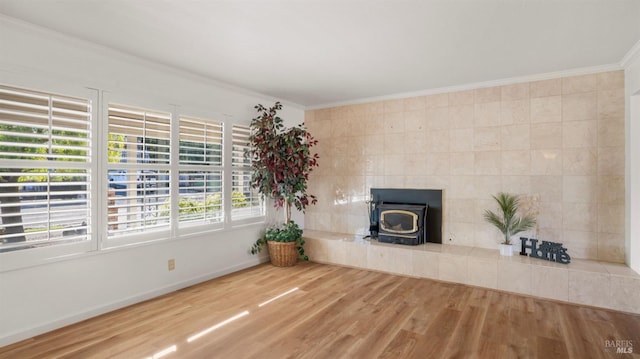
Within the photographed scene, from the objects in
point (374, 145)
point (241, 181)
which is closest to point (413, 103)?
point (374, 145)

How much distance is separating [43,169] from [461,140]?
4497 millimetres

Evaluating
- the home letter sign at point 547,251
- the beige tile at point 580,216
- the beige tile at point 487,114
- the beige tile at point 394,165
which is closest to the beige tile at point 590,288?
the home letter sign at point 547,251

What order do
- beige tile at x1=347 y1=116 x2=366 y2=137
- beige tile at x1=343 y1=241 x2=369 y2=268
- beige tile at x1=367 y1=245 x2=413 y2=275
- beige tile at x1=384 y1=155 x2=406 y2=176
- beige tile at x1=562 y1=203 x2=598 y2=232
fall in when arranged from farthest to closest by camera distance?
beige tile at x1=347 y1=116 x2=366 y2=137 < beige tile at x1=384 y1=155 x2=406 y2=176 < beige tile at x1=343 y1=241 x2=369 y2=268 < beige tile at x1=367 y1=245 x2=413 y2=275 < beige tile at x1=562 y1=203 x2=598 y2=232

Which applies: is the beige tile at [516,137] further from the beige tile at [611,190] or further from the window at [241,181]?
the window at [241,181]

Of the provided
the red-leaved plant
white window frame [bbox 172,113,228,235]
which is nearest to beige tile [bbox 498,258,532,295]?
the red-leaved plant

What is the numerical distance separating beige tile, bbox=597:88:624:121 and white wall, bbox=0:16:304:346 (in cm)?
436

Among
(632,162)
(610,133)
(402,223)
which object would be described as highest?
(610,133)

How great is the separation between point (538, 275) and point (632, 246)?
0.91 metres

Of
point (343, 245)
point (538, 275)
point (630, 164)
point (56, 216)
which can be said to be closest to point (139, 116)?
point (56, 216)

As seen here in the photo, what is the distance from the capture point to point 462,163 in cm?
429

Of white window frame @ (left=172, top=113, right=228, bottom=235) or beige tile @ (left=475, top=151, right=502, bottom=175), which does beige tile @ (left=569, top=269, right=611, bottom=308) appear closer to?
beige tile @ (left=475, top=151, right=502, bottom=175)

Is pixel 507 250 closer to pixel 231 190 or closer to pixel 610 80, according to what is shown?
pixel 610 80

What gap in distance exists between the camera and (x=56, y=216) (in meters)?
2.65

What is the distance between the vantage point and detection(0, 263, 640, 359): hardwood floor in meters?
2.37
